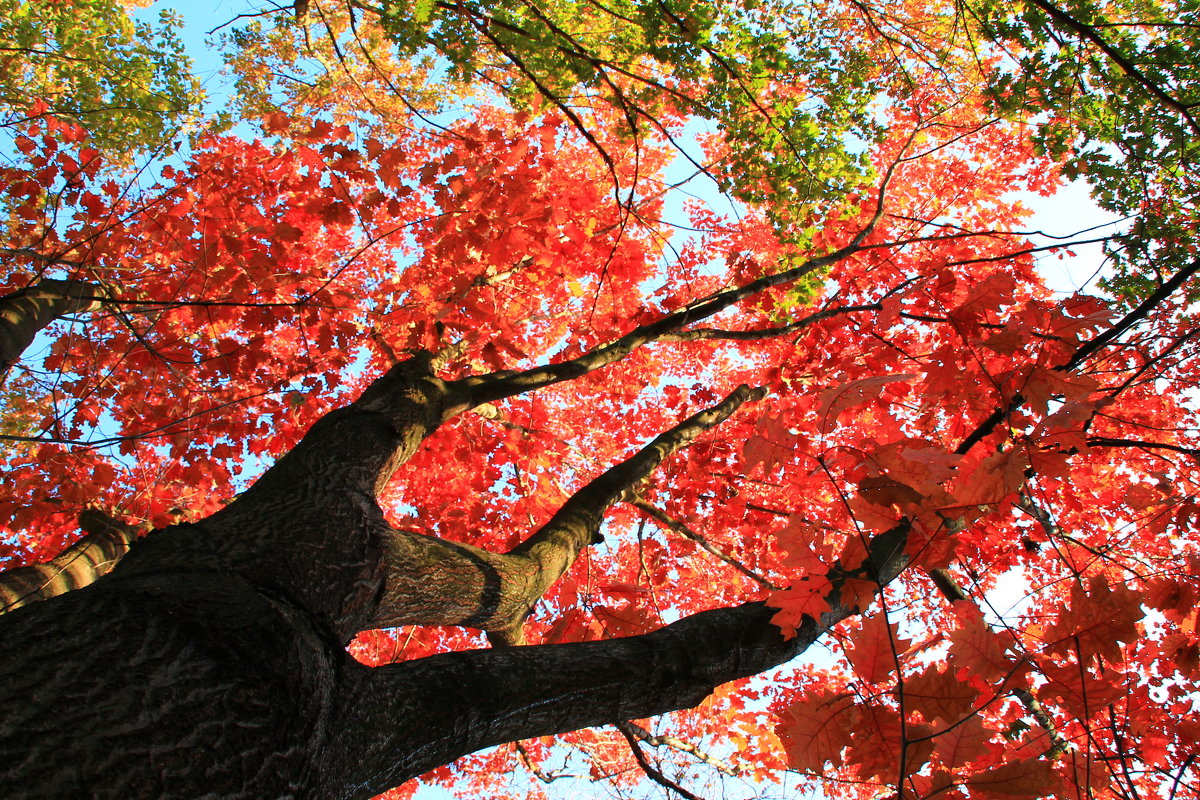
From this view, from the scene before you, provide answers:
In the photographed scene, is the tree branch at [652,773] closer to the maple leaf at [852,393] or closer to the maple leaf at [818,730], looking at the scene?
the maple leaf at [818,730]

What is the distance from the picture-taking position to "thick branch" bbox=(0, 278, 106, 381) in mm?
4559

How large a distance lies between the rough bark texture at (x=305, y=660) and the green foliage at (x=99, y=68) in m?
8.42

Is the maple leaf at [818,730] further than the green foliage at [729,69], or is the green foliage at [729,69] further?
the green foliage at [729,69]

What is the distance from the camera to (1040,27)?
11.1 ft

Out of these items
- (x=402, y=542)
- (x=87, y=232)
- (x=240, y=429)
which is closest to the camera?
(x=402, y=542)

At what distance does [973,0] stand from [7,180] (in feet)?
30.3

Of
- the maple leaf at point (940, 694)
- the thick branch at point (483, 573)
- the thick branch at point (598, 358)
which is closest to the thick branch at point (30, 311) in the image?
the thick branch at point (598, 358)

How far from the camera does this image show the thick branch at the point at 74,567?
3561 mm

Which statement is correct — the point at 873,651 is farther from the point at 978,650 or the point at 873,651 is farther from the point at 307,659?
the point at 307,659

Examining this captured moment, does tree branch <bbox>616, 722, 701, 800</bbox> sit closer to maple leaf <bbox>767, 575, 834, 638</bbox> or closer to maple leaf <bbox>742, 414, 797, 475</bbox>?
maple leaf <bbox>767, 575, 834, 638</bbox>

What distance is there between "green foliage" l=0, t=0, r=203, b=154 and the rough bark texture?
8.42 m

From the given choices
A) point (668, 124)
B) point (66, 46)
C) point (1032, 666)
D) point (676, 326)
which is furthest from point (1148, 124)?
point (66, 46)

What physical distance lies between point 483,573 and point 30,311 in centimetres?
505

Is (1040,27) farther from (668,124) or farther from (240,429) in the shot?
(668,124)
